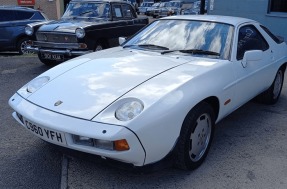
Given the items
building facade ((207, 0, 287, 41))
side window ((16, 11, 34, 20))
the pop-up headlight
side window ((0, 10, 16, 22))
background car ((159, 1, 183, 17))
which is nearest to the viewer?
the pop-up headlight

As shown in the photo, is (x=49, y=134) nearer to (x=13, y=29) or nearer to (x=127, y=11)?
(x=127, y=11)

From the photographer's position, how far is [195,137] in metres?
3.04

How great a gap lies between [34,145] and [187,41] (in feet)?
6.92

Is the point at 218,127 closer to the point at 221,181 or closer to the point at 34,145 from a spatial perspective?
the point at 221,181

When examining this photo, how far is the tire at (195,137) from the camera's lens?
2.82 m

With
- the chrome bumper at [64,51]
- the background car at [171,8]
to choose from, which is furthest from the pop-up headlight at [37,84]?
the background car at [171,8]

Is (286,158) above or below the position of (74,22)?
below

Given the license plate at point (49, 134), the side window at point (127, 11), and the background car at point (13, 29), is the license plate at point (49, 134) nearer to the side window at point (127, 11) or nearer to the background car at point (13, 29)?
the side window at point (127, 11)

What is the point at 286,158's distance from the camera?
3.40 m

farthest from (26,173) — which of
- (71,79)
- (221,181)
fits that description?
(221,181)

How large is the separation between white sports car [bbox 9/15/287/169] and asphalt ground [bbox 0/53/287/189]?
199 mm

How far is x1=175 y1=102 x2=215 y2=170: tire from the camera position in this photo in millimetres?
2820

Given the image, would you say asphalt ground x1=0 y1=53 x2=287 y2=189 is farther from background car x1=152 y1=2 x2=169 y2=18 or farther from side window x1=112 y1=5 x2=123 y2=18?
background car x1=152 y1=2 x2=169 y2=18

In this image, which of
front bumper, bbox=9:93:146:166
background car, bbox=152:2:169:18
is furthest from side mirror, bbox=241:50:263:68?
background car, bbox=152:2:169:18
